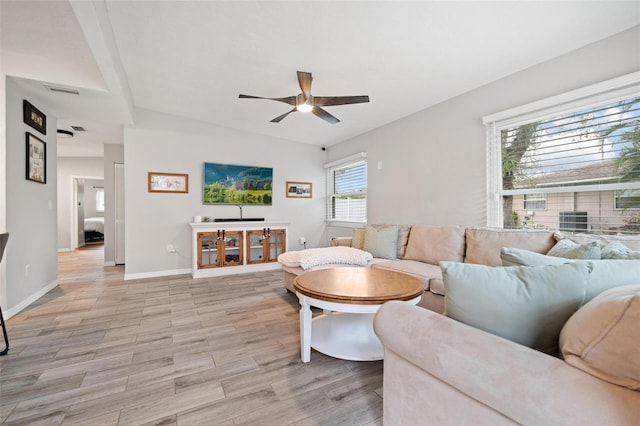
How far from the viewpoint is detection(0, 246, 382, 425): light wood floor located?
1.46 meters

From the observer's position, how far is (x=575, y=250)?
1.81 meters

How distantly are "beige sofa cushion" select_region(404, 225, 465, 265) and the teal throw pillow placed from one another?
77.0 inches

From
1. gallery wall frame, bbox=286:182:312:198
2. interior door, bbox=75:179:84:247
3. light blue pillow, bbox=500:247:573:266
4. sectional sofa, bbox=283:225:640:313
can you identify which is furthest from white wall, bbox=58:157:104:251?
light blue pillow, bbox=500:247:573:266

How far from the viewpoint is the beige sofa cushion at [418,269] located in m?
2.46

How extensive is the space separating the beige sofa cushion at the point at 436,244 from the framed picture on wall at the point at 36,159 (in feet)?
14.5

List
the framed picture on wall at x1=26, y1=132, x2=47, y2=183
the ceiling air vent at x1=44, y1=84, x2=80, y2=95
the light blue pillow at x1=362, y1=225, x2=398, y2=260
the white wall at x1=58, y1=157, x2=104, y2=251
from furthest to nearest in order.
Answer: the white wall at x1=58, y1=157, x2=104, y2=251 < the light blue pillow at x1=362, y1=225, x2=398, y2=260 < the framed picture on wall at x1=26, y1=132, x2=47, y2=183 < the ceiling air vent at x1=44, y1=84, x2=80, y2=95

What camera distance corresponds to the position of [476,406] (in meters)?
0.84

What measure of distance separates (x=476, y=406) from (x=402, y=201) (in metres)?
3.46

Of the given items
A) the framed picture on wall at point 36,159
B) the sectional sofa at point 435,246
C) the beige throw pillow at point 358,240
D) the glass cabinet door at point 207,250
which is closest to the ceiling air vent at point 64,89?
the framed picture on wall at point 36,159

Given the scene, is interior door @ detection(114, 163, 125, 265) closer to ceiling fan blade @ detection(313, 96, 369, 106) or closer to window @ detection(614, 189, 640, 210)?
ceiling fan blade @ detection(313, 96, 369, 106)

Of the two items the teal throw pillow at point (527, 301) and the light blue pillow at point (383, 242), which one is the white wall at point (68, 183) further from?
the teal throw pillow at point (527, 301)

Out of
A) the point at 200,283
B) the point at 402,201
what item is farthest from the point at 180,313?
the point at 402,201

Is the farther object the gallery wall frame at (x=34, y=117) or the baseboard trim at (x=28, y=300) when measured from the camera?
the gallery wall frame at (x=34, y=117)

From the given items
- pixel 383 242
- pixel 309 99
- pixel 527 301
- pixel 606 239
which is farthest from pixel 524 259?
pixel 309 99
